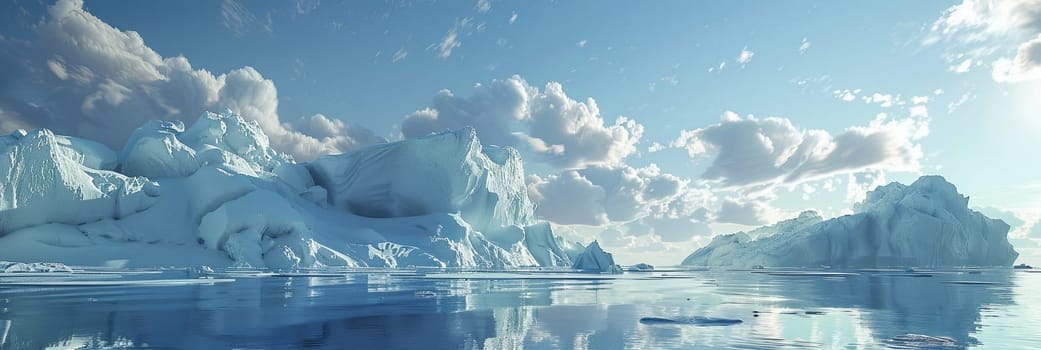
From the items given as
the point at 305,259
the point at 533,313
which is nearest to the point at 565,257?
the point at 305,259

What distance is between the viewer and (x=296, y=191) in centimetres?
5856

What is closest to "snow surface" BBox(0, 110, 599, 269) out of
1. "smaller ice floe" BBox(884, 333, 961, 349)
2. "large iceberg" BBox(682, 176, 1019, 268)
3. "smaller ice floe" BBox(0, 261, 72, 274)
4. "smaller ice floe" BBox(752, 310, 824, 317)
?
"smaller ice floe" BBox(0, 261, 72, 274)

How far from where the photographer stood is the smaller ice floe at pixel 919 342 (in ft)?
34.1

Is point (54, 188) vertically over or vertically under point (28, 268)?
over

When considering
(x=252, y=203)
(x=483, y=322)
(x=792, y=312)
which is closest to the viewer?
(x=483, y=322)

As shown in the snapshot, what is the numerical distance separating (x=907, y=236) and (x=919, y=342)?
78.5 meters

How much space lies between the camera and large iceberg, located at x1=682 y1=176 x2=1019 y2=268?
7788 centimetres

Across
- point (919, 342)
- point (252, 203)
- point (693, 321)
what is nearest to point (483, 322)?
point (693, 321)

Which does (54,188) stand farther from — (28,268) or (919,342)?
(919,342)

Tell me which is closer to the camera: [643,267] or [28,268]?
[28,268]

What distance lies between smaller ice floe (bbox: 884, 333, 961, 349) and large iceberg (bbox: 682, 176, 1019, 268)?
77405mm

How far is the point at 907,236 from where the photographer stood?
3039 inches

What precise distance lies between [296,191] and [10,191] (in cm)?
2335

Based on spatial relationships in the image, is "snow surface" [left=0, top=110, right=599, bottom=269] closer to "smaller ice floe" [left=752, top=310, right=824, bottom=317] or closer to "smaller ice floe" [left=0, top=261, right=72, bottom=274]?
"smaller ice floe" [left=0, top=261, right=72, bottom=274]
